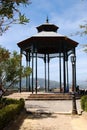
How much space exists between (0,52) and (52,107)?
8357mm

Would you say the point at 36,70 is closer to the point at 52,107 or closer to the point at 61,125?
the point at 52,107

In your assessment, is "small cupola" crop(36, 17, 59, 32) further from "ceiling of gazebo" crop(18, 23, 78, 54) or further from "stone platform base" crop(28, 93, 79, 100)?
"stone platform base" crop(28, 93, 79, 100)

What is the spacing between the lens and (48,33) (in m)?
40.4

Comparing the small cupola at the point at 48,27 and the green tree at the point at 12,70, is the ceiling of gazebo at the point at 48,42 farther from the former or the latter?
the green tree at the point at 12,70

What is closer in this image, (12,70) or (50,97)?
(12,70)

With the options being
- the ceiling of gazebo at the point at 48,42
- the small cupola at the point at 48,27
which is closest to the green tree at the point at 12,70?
the ceiling of gazebo at the point at 48,42

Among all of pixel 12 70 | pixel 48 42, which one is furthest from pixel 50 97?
pixel 12 70

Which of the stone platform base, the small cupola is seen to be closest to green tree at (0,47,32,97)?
the stone platform base

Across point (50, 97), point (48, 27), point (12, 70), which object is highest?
point (48, 27)

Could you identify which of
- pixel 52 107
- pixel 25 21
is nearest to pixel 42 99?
pixel 52 107

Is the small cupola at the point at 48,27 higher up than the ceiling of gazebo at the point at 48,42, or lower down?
higher up

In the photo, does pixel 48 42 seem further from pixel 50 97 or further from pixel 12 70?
pixel 12 70

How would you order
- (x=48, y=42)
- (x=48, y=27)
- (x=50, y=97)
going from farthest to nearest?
(x=48, y=27) < (x=48, y=42) < (x=50, y=97)

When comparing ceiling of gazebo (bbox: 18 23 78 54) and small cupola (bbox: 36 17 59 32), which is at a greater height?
small cupola (bbox: 36 17 59 32)
